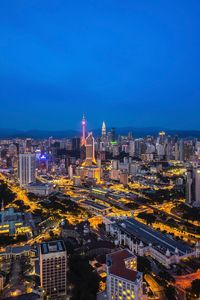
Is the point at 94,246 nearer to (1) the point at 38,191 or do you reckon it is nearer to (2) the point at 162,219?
(2) the point at 162,219

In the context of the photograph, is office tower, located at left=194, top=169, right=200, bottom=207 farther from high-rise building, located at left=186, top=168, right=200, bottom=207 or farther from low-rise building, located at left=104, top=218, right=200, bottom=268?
low-rise building, located at left=104, top=218, right=200, bottom=268

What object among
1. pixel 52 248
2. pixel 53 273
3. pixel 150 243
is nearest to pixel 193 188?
pixel 150 243

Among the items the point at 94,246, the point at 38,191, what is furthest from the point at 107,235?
the point at 38,191

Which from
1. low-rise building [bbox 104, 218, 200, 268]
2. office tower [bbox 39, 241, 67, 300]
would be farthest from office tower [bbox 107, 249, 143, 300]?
low-rise building [bbox 104, 218, 200, 268]

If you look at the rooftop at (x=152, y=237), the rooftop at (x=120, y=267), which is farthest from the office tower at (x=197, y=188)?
the rooftop at (x=120, y=267)

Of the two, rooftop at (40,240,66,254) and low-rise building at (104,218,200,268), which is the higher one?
rooftop at (40,240,66,254)

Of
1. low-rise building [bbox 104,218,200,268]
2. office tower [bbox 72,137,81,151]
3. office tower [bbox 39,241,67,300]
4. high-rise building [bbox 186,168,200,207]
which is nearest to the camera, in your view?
office tower [bbox 39,241,67,300]
